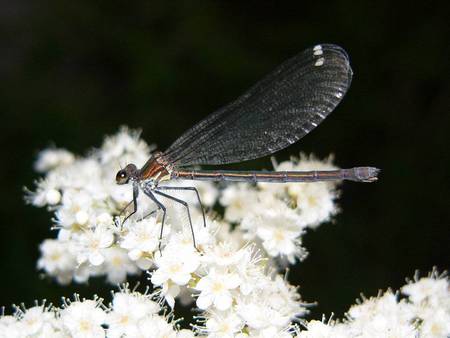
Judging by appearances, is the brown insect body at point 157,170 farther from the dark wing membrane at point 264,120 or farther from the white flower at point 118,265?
the white flower at point 118,265

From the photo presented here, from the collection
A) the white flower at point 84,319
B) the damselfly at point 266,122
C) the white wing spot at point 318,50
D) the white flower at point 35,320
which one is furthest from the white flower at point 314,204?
the white flower at point 35,320

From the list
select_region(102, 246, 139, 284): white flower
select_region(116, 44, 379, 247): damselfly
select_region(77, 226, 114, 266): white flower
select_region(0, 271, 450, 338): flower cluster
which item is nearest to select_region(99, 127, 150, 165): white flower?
select_region(116, 44, 379, 247): damselfly

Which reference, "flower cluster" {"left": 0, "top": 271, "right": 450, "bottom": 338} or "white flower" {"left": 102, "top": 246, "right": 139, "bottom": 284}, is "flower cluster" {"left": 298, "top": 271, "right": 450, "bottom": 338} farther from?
"white flower" {"left": 102, "top": 246, "right": 139, "bottom": 284}

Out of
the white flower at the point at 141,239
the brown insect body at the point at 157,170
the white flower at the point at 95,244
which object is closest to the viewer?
the white flower at the point at 141,239

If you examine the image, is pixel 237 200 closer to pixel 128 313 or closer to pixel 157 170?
pixel 157 170

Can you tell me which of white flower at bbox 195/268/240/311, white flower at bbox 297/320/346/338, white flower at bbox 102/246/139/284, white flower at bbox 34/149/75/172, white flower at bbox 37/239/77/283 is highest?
white flower at bbox 34/149/75/172

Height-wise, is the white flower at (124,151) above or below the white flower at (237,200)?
above

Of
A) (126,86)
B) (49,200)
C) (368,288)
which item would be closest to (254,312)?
(49,200)
